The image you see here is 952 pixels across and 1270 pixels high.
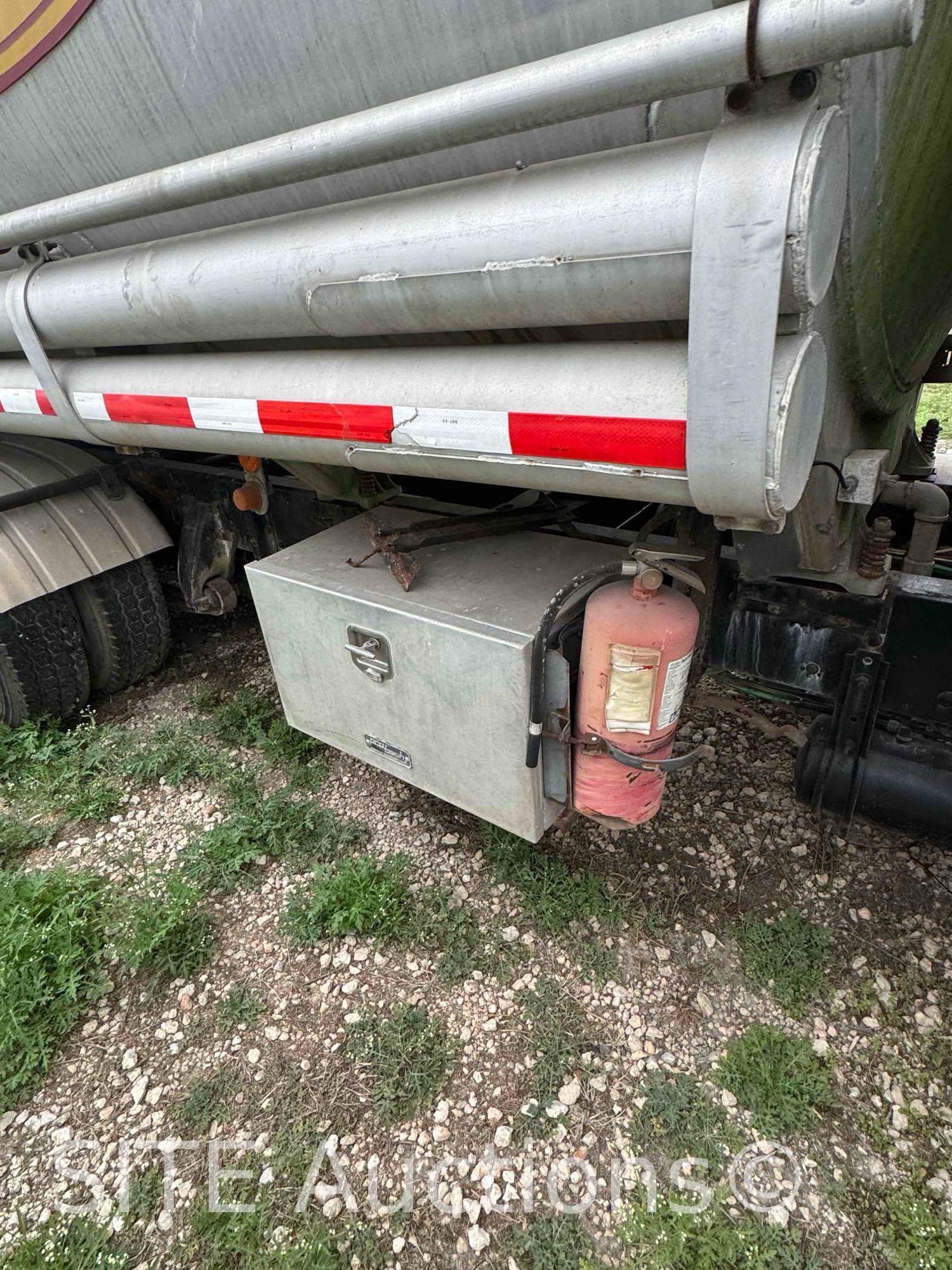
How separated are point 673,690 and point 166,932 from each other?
1715mm

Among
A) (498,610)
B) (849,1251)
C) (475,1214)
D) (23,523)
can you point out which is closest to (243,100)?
(498,610)

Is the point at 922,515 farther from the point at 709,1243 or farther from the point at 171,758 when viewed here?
the point at 171,758

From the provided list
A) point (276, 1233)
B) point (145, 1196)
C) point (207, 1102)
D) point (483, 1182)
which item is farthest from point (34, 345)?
point (483, 1182)

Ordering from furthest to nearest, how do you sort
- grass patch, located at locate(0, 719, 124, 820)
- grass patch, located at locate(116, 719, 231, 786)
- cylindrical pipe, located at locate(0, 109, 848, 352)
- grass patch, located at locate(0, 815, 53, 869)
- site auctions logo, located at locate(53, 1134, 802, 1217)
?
grass patch, located at locate(116, 719, 231, 786) < grass patch, located at locate(0, 719, 124, 820) < grass patch, located at locate(0, 815, 53, 869) < site auctions logo, located at locate(53, 1134, 802, 1217) < cylindrical pipe, located at locate(0, 109, 848, 352)

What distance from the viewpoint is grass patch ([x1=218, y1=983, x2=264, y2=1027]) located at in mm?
1957

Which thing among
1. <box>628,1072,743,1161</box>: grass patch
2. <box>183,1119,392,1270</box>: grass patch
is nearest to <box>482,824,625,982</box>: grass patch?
<box>628,1072,743,1161</box>: grass patch

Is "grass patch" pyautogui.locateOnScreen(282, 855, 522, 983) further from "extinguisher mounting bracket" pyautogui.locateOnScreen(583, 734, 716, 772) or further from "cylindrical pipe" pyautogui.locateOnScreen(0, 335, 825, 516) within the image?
"cylindrical pipe" pyautogui.locateOnScreen(0, 335, 825, 516)

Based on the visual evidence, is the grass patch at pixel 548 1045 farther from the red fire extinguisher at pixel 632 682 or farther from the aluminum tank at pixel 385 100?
the aluminum tank at pixel 385 100

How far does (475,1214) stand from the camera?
1.55 m

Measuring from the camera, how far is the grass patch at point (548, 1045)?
1.70 meters

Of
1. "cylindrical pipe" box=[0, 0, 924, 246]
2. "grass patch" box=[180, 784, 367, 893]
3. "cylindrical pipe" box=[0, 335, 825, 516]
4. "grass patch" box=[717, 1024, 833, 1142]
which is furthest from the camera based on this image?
"grass patch" box=[180, 784, 367, 893]

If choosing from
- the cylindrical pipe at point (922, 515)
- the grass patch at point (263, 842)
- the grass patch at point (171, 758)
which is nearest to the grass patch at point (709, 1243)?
the grass patch at point (263, 842)

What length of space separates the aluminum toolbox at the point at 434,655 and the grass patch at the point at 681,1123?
0.70 metres

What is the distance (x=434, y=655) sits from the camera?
66.6 inches
